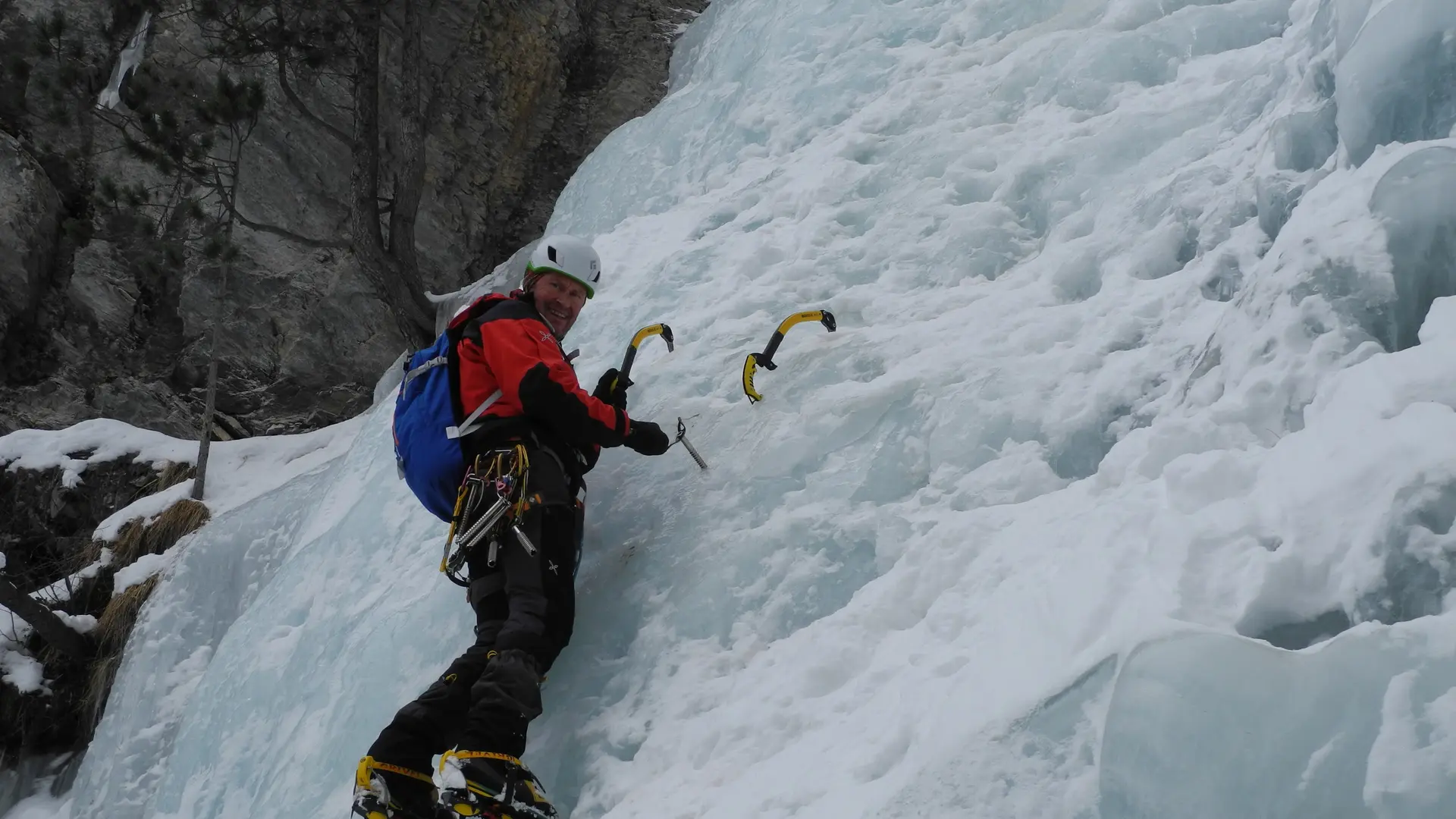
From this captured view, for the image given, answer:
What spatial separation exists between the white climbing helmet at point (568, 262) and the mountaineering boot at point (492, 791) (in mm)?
1626

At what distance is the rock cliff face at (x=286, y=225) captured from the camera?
1063cm

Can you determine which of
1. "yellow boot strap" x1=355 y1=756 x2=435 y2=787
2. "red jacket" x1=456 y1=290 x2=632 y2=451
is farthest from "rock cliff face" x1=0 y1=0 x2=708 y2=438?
"yellow boot strap" x1=355 y1=756 x2=435 y2=787

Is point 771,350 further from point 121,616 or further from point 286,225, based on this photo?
point 286,225

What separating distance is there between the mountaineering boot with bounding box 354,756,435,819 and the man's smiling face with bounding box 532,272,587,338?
1460mm

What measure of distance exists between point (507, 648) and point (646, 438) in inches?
32.0

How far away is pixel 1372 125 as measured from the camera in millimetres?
2293

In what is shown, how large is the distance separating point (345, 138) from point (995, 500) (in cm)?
813

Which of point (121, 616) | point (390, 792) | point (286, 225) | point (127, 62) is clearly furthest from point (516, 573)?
point (127, 62)

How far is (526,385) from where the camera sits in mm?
2988

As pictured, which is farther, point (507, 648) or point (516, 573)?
point (516, 573)

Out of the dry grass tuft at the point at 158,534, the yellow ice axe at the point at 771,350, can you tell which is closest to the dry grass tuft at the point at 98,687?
the dry grass tuft at the point at 158,534

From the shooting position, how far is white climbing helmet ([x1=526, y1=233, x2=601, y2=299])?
11.4ft

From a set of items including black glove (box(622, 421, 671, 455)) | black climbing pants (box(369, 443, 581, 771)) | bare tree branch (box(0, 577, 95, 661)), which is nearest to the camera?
black climbing pants (box(369, 443, 581, 771))

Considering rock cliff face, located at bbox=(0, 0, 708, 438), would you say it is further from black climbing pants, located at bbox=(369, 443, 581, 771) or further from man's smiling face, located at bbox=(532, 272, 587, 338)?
black climbing pants, located at bbox=(369, 443, 581, 771)
